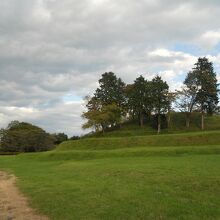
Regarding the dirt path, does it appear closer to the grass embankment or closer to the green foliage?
the grass embankment

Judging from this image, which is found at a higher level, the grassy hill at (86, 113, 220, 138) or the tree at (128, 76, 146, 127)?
the tree at (128, 76, 146, 127)

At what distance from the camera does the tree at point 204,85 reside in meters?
72.8

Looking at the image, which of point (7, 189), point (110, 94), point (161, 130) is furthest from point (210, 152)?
point (110, 94)

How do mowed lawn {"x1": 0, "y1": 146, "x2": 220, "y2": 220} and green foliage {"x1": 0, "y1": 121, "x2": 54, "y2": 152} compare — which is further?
green foliage {"x1": 0, "y1": 121, "x2": 54, "y2": 152}

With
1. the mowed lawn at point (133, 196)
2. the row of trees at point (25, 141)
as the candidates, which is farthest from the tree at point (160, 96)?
the mowed lawn at point (133, 196)

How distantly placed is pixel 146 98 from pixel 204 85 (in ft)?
37.9

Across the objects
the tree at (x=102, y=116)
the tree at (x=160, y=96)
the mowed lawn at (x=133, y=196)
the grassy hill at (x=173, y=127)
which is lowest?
the mowed lawn at (x=133, y=196)

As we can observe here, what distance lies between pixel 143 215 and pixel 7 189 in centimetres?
1157

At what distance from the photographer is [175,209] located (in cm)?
Answer: 1258

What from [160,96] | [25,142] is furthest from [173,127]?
[25,142]

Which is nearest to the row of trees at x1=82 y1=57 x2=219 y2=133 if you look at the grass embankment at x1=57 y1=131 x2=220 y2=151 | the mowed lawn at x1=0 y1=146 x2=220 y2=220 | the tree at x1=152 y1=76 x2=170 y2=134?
the tree at x1=152 y1=76 x2=170 y2=134

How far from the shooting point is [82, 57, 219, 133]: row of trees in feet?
242

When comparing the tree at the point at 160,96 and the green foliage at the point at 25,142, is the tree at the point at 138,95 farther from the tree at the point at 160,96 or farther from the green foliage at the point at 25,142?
the green foliage at the point at 25,142

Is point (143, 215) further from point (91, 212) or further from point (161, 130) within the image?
point (161, 130)
